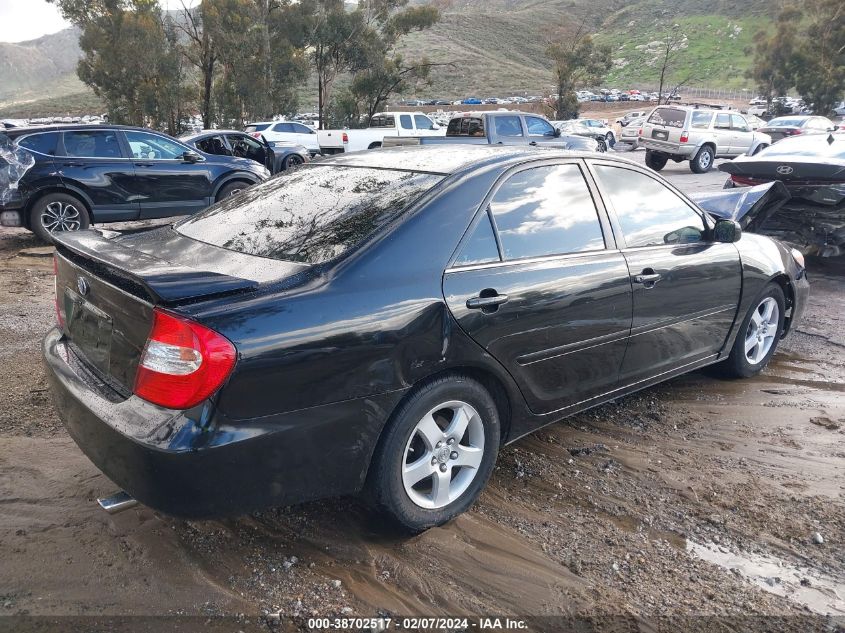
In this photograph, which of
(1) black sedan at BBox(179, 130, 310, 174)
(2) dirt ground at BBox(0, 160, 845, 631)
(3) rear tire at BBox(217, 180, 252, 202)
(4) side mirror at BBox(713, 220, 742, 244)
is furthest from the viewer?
(1) black sedan at BBox(179, 130, 310, 174)

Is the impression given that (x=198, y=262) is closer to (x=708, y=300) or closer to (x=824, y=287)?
(x=708, y=300)

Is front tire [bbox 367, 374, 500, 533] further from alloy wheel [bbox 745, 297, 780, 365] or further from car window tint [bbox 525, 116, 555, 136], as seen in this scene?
car window tint [bbox 525, 116, 555, 136]

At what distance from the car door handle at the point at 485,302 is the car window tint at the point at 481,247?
0.56ft

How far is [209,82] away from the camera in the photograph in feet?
88.3

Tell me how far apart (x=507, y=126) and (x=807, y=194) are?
9437mm

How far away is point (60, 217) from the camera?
874 centimetres

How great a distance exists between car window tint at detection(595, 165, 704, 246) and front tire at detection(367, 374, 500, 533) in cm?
143

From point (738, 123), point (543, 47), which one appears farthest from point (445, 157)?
point (543, 47)

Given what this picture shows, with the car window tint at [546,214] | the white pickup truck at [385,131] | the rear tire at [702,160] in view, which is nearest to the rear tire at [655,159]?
the rear tire at [702,160]

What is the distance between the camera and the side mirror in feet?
13.4

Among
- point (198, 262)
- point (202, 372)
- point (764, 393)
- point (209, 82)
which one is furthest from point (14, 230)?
point (209, 82)

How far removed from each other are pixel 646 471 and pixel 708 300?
47.8 inches

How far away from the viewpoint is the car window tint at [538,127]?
16328 millimetres

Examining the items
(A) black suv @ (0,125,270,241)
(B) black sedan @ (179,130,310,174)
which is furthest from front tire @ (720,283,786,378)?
(B) black sedan @ (179,130,310,174)
